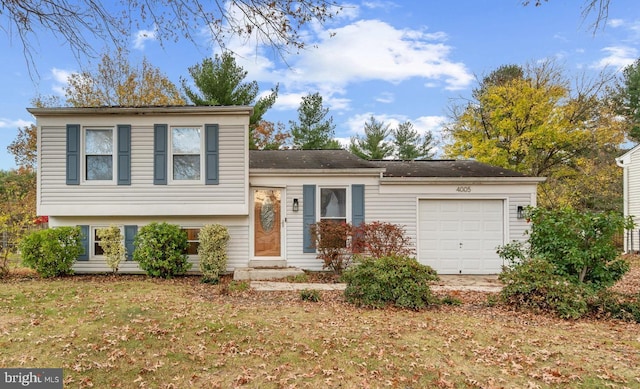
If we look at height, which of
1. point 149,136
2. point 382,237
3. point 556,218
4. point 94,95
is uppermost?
point 94,95

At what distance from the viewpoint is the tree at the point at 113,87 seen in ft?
66.8

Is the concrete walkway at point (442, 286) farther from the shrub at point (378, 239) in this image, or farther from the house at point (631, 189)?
the house at point (631, 189)

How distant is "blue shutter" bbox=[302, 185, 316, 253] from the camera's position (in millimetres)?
10195

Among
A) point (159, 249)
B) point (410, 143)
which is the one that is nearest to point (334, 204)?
point (159, 249)

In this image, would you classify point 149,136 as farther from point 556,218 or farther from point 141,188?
point 556,218

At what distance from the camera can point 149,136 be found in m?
9.64

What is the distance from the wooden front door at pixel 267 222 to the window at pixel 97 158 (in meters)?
3.81

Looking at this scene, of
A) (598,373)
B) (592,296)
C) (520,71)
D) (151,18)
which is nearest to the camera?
(598,373)

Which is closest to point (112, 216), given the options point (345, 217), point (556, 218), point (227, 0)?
point (345, 217)

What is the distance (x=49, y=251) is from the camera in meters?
8.81

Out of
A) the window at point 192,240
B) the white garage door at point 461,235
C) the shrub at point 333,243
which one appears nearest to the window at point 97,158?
the window at point 192,240

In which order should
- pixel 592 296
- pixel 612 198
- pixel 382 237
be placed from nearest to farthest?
pixel 592 296 → pixel 382 237 → pixel 612 198

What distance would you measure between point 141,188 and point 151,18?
6153 millimetres

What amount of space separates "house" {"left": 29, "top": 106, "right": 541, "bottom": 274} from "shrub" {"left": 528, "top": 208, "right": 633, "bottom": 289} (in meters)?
3.80
